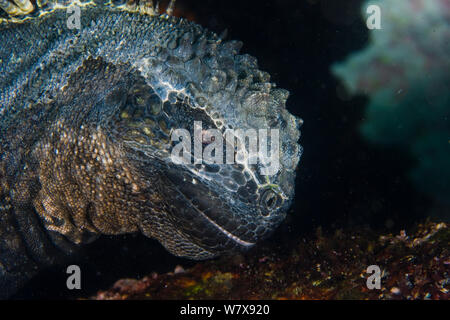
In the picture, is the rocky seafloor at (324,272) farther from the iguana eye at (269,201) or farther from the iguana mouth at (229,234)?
the iguana eye at (269,201)

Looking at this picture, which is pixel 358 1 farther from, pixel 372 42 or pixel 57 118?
pixel 57 118

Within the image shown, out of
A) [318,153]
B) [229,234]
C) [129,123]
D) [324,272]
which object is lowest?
[324,272]

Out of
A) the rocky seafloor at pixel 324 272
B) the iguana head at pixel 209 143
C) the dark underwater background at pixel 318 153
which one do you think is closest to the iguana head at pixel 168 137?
the iguana head at pixel 209 143

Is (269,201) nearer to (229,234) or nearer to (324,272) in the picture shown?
(229,234)

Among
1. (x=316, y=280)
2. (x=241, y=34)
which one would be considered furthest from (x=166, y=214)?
(x=241, y=34)

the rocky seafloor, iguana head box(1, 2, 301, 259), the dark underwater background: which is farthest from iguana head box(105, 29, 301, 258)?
the dark underwater background

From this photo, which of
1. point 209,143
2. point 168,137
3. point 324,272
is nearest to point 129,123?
point 168,137
